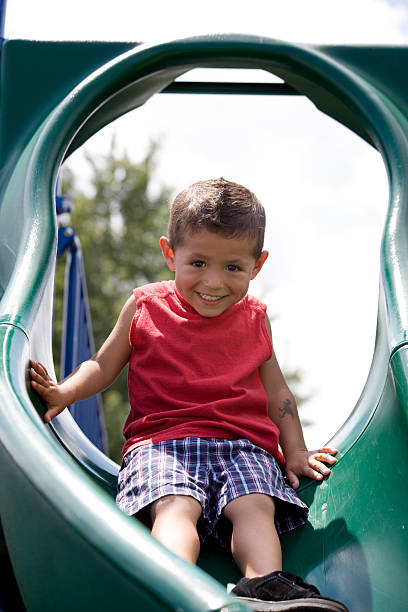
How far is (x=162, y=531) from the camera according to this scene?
1333 mm

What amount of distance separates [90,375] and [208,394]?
282mm

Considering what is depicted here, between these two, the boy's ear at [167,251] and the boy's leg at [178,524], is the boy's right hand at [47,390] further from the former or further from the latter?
the boy's ear at [167,251]

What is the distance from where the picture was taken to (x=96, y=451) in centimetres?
195

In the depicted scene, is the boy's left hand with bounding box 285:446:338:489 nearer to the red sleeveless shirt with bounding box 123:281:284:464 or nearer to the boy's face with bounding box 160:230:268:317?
the red sleeveless shirt with bounding box 123:281:284:464

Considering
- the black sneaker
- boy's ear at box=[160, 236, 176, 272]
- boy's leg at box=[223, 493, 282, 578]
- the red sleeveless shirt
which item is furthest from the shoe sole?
boy's ear at box=[160, 236, 176, 272]

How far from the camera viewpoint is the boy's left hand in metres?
1.71

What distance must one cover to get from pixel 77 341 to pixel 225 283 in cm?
229

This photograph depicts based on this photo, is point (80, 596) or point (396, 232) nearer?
point (80, 596)

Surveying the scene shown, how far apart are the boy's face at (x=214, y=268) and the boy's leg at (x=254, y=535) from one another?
1.57ft

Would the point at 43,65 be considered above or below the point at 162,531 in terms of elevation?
above

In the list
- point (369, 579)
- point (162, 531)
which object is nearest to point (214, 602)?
point (162, 531)

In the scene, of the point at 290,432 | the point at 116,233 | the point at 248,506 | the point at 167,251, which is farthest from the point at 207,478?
the point at 116,233

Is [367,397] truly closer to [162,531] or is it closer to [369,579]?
[369,579]

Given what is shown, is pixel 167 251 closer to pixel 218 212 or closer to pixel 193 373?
pixel 218 212
